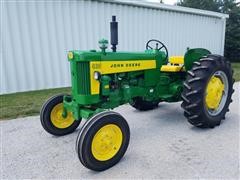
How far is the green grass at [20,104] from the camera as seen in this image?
4.27 m

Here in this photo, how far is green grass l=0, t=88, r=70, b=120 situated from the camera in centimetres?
427

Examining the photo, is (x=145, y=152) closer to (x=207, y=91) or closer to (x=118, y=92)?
(x=118, y=92)

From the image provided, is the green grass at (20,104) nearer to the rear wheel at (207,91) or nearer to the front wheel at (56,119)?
the front wheel at (56,119)

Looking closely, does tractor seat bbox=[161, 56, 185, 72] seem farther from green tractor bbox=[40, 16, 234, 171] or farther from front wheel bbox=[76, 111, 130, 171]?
front wheel bbox=[76, 111, 130, 171]

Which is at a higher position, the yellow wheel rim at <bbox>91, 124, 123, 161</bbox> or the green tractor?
the green tractor

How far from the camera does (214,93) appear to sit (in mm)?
3400

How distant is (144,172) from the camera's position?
2303 millimetres

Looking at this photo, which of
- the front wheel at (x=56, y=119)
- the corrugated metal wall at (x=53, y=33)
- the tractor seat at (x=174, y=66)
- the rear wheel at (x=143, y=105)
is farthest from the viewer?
the corrugated metal wall at (x=53, y=33)

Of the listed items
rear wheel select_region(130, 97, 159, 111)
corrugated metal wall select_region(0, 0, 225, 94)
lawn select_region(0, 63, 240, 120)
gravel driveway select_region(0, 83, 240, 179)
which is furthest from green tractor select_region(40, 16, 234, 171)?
corrugated metal wall select_region(0, 0, 225, 94)

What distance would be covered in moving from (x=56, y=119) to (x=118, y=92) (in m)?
0.94

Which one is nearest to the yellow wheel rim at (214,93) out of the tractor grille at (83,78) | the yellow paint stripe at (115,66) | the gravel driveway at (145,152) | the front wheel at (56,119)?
the gravel driveway at (145,152)

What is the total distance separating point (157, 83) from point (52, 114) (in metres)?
1.57

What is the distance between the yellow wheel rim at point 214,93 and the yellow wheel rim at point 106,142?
157 cm

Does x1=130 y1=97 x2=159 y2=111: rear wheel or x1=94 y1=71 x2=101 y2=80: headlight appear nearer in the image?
x1=94 y1=71 x2=101 y2=80: headlight
